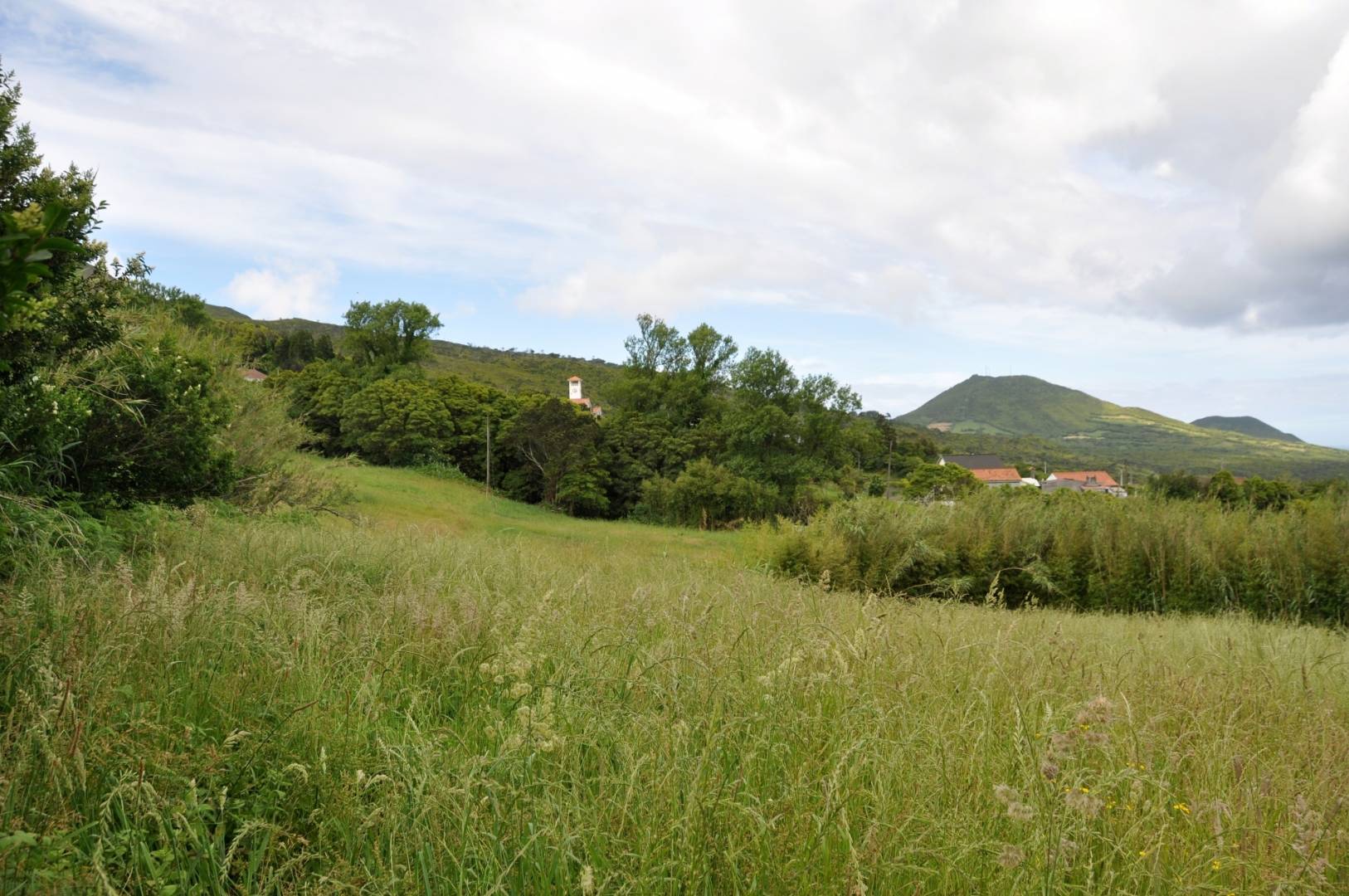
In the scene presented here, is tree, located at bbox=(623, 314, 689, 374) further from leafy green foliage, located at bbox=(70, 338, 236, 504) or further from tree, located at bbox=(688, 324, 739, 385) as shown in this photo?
leafy green foliage, located at bbox=(70, 338, 236, 504)

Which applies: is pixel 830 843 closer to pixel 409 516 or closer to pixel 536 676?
pixel 536 676

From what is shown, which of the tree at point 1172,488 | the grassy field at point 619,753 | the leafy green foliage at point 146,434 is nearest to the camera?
the grassy field at point 619,753

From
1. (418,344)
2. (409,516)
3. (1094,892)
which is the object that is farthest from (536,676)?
(418,344)

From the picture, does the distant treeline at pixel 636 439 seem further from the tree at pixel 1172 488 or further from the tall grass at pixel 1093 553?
the tall grass at pixel 1093 553

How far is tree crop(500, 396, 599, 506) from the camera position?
37219 millimetres

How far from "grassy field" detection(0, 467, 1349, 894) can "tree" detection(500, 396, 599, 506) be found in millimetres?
32830

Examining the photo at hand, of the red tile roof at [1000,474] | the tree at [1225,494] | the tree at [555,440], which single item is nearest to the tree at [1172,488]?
the tree at [1225,494]

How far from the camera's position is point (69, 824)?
208 centimetres

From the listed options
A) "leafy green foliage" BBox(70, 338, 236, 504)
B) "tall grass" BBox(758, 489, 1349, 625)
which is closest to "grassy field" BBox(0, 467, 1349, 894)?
"leafy green foliage" BBox(70, 338, 236, 504)

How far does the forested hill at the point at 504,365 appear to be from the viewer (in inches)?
2682

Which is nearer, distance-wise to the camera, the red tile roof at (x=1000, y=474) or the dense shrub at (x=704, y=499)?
the dense shrub at (x=704, y=499)

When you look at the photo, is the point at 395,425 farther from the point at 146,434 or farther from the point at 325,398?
the point at 146,434

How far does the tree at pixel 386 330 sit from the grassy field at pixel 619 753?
168ft

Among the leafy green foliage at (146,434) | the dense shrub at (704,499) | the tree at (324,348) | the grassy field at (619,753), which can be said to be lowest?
the dense shrub at (704,499)
